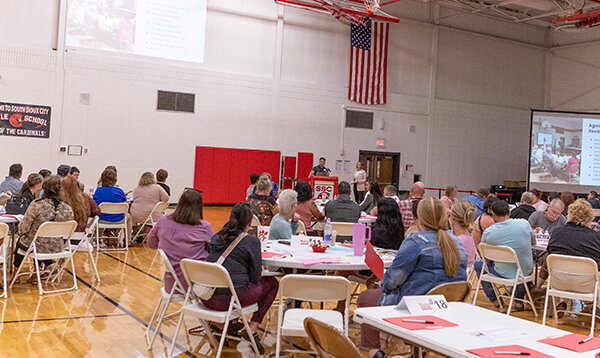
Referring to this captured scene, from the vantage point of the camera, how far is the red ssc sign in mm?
12625

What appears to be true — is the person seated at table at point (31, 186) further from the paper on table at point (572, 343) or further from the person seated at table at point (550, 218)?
the person seated at table at point (550, 218)

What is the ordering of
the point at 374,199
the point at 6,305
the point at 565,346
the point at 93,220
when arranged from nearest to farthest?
the point at 565,346 < the point at 6,305 < the point at 93,220 < the point at 374,199

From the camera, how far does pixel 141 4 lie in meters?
15.4

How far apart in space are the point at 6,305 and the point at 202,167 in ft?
36.2

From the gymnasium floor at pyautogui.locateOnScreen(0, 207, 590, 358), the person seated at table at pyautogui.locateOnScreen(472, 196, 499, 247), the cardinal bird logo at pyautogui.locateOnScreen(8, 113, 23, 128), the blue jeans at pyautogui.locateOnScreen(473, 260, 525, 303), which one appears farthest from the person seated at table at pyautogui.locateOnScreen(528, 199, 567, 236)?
the cardinal bird logo at pyautogui.locateOnScreen(8, 113, 23, 128)

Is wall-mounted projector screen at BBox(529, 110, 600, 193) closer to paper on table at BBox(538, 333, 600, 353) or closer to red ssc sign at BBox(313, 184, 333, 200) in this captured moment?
red ssc sign at BBox(313, 184, 333, 200)

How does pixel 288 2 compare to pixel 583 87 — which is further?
pixel 583 87

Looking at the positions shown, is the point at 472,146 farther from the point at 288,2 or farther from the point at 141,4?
the point at 141,4

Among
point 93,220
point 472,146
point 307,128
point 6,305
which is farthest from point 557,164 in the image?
point 6,305

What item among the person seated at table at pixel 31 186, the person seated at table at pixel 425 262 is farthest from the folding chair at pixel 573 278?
the person seated at table at pixel 31 186

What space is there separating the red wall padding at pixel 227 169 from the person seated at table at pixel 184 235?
462 inches

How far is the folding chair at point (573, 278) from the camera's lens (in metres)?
5.64

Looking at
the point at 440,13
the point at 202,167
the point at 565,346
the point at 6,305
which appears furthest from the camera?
the point at 440,13

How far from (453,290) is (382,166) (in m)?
16.4
